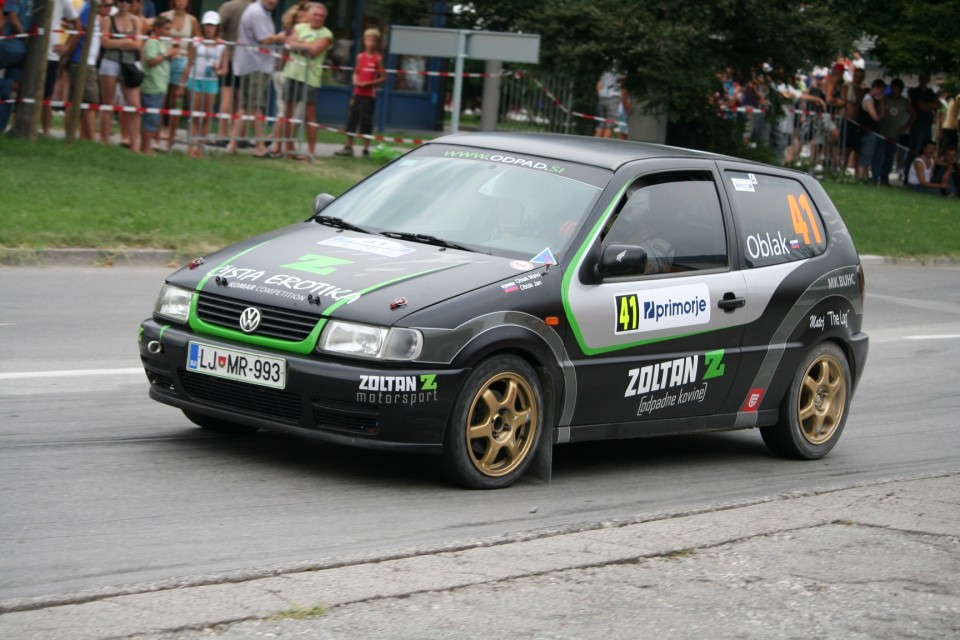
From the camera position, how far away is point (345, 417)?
686 centimetres

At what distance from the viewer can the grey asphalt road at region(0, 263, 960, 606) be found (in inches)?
226

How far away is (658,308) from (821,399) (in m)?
1.78

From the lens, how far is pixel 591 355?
7.55m

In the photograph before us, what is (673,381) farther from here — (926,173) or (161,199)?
(926,173)

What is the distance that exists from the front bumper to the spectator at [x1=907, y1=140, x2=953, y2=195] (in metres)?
28.0

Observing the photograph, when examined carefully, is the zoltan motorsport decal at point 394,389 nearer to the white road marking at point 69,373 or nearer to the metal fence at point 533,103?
the white road marking at point 69,373

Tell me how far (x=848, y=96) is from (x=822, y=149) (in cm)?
125

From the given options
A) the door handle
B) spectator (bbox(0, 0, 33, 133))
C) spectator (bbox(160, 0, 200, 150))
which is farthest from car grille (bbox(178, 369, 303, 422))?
spectator (bbox(160, 0, 200, 150))

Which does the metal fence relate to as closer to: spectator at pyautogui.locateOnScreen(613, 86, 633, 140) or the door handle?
spectator at pyautogui.locateOnScreen(613, 86, 633, 140)

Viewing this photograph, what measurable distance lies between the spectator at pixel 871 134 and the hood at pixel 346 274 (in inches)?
1034

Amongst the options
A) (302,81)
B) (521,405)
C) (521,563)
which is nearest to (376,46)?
(302,81)

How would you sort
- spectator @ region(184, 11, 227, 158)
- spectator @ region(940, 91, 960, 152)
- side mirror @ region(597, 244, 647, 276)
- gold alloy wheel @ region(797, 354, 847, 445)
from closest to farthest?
side mirror @ region(597, 244, 647, 276) < gold alloy wheel @ region(797, 354, 847, 445) < spectator @ region(184, 11, 227, 158) < spectator @ region(940, 91, 960, 152)

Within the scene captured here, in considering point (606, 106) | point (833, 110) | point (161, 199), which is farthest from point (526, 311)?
point (833, 110)

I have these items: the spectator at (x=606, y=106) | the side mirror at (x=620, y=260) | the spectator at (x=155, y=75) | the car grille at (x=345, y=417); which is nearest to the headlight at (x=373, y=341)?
the car grille at (x=345, y=417)
